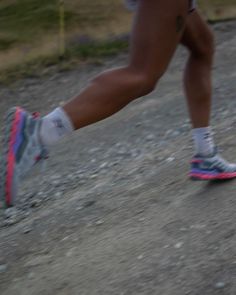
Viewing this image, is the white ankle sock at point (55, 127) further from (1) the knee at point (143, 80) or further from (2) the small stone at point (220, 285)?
(2) the small stone at point (220, 285)

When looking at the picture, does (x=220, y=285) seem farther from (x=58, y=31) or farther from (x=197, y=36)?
(x=58, y=31)

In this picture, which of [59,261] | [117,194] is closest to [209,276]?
[59,261]

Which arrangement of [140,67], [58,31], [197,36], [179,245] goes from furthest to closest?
1. [58,31]
2. [197,36]
3. [179,245]
4. [140,67]

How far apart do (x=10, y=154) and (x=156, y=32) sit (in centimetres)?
87

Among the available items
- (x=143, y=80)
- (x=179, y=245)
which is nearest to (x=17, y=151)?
(x=143, y=80)

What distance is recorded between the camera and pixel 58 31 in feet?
32.6

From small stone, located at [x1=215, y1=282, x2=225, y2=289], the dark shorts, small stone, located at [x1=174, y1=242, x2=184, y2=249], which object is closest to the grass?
the dark shorts

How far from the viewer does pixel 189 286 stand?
118 inches

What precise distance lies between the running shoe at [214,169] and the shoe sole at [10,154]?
1221 millimetres

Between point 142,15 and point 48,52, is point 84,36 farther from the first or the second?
point 142,15

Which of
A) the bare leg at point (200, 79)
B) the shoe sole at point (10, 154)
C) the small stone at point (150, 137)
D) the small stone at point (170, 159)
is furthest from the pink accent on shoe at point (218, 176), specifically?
the small stone at point (150, 137)

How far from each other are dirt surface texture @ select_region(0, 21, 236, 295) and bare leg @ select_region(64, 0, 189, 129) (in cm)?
73

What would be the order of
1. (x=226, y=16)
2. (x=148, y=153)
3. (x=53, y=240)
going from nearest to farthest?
(x=53, y=240) < (x=148, y=153) < (x=226, y=16)

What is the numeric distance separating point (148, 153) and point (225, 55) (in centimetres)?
364
